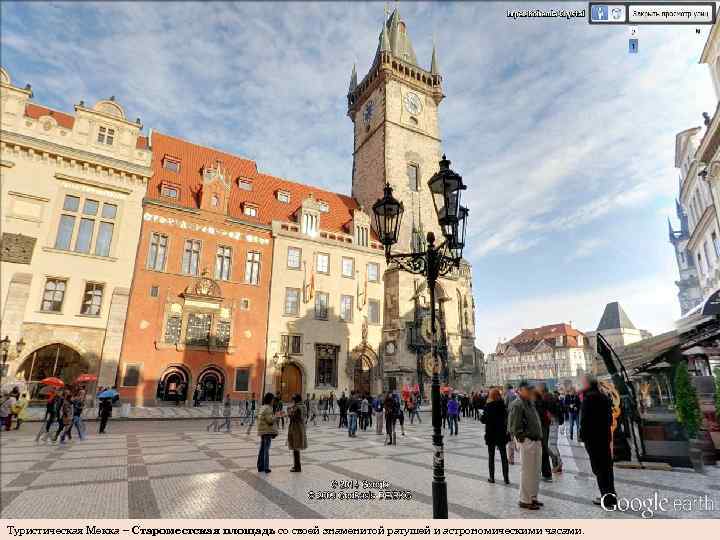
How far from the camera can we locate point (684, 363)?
10711 millimetres

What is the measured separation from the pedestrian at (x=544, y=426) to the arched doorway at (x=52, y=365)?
71.7 ft

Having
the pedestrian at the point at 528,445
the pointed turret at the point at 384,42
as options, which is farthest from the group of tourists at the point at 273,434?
the pointed turret at the point at 384,42

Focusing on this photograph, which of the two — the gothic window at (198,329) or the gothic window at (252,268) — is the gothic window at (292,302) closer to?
the gothic window at (252,268)

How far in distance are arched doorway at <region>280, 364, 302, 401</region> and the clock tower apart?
13168 mm

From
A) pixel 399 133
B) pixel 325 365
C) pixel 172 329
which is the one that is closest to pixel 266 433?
pixel 172 329

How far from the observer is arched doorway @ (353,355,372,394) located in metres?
29.1

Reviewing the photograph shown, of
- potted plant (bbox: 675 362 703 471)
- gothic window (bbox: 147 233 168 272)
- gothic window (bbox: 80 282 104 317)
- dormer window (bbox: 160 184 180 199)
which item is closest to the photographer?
potted plant (bbox: 675 362 703 471)

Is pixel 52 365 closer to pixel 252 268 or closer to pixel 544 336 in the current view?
pixel 252 268

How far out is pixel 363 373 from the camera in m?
29.5

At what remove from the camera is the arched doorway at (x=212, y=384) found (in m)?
23.8

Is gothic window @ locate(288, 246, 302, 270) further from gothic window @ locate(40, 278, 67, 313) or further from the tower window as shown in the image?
the tower window

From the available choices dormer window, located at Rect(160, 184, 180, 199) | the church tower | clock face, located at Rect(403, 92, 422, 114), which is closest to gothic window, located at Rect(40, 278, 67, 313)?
dormer window, located at Rect(160, 184, 180, 199)

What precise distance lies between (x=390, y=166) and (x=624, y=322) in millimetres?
83586
